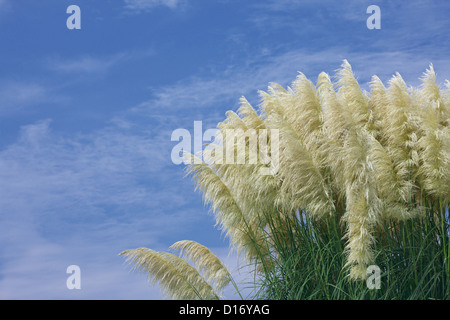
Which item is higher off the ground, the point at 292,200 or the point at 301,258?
the point at 292,200

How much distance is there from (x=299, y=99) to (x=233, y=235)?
2.14 meters

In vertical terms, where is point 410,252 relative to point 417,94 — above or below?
below

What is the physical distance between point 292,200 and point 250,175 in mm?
558
